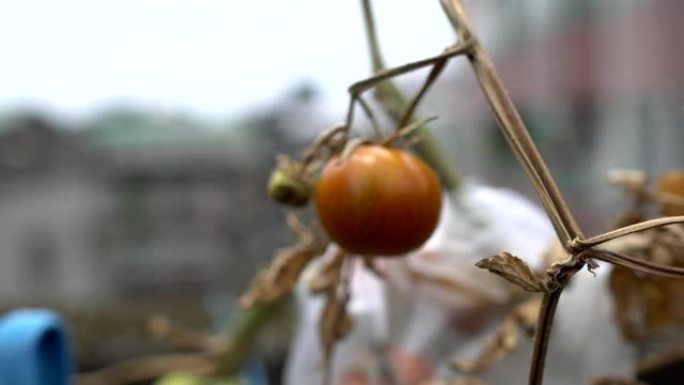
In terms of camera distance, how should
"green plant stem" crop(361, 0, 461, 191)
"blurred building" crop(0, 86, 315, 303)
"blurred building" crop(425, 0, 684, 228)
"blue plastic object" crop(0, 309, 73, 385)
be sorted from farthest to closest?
"blurred building" crop(0, 86, 315, 303) → "blurred building" crop(425, 0, 684, 228) → "blue plastic object" crop(0, 309, 73, 385) → "green plant stem" crop(361, 0, 461, 191)

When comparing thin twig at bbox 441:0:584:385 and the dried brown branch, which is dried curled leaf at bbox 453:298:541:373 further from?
the dried brown branch

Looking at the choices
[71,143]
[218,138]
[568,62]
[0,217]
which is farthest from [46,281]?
[568,62]

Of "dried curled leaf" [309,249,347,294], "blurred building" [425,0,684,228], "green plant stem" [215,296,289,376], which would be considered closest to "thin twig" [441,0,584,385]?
"dried curled leaf" [309,249,347,294]

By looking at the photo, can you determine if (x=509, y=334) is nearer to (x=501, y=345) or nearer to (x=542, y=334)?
(x=501, y=345)

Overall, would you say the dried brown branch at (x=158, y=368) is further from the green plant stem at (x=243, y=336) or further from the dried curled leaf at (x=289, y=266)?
the dried curled leaf at (x=289, y=266)

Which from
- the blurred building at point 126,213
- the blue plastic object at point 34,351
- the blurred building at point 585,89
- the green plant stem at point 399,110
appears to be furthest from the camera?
the blurred building at point 126,213

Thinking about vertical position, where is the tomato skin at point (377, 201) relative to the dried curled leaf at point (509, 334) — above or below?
above

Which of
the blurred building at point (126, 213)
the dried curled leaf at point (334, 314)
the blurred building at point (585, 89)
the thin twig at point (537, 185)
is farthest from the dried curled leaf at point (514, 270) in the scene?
the blurred building at point (126, 213)
